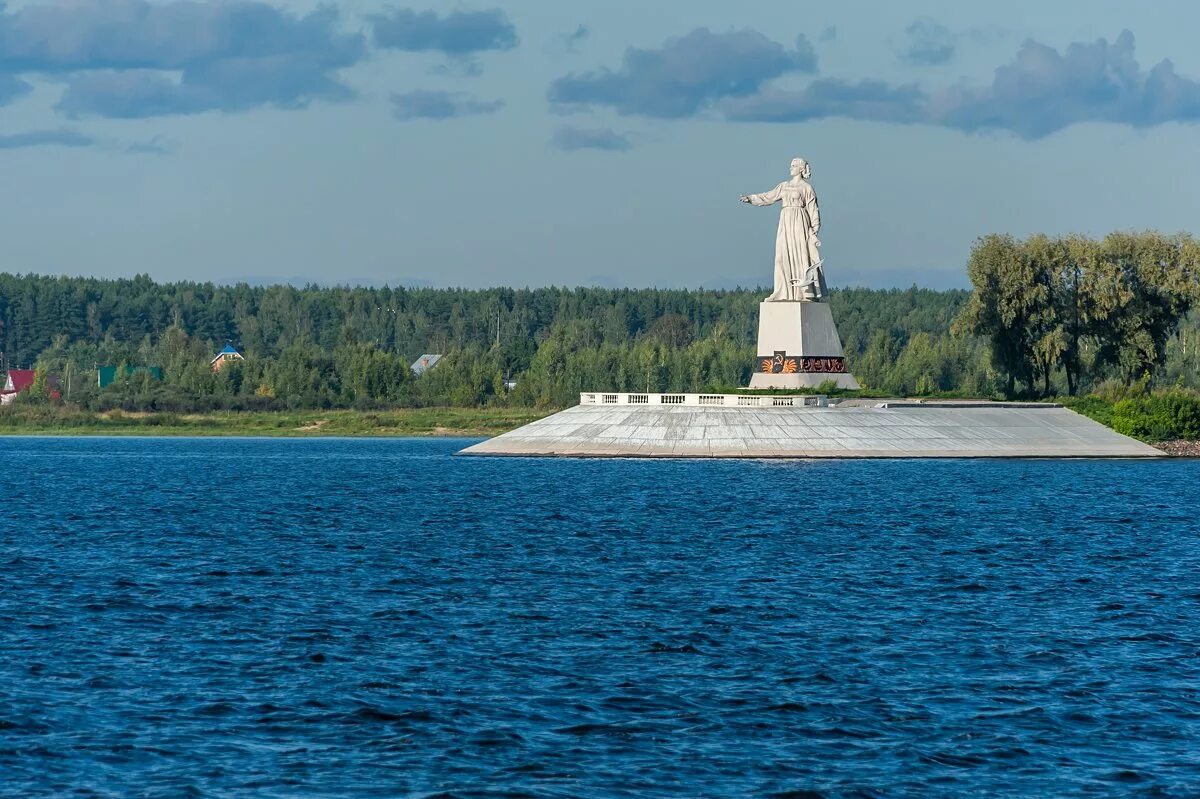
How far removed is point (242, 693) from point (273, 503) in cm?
4839

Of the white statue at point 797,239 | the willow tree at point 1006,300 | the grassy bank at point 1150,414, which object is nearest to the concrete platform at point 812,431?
the grassy bank at point 1150,414

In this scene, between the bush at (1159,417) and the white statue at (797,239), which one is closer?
the bush at (1159,417)

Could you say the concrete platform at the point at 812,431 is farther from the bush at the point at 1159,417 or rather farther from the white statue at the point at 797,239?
the white statue at the point at 797,239

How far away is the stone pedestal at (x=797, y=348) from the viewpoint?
11784 centimetres

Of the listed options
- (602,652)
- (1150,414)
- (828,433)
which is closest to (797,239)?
(828,433)

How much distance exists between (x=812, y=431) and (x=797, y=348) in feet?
47.7

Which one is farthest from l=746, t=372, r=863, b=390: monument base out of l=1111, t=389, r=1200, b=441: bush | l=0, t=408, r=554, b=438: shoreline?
l=0, t=408, r=554, b=438: shoreline

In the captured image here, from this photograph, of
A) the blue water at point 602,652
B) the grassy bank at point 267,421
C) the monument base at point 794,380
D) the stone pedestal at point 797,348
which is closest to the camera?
the blue water at point 602,652

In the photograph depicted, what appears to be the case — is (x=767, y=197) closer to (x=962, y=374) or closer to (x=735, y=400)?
(x=735, y=400)

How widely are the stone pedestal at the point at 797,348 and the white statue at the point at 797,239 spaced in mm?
1371

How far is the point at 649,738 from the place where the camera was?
86.7 feet

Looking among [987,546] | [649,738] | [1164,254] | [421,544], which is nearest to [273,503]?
[421,544]

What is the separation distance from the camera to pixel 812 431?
343 ft

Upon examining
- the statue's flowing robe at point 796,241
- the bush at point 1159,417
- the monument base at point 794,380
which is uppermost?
the statue's flowing robe at point 796,241
